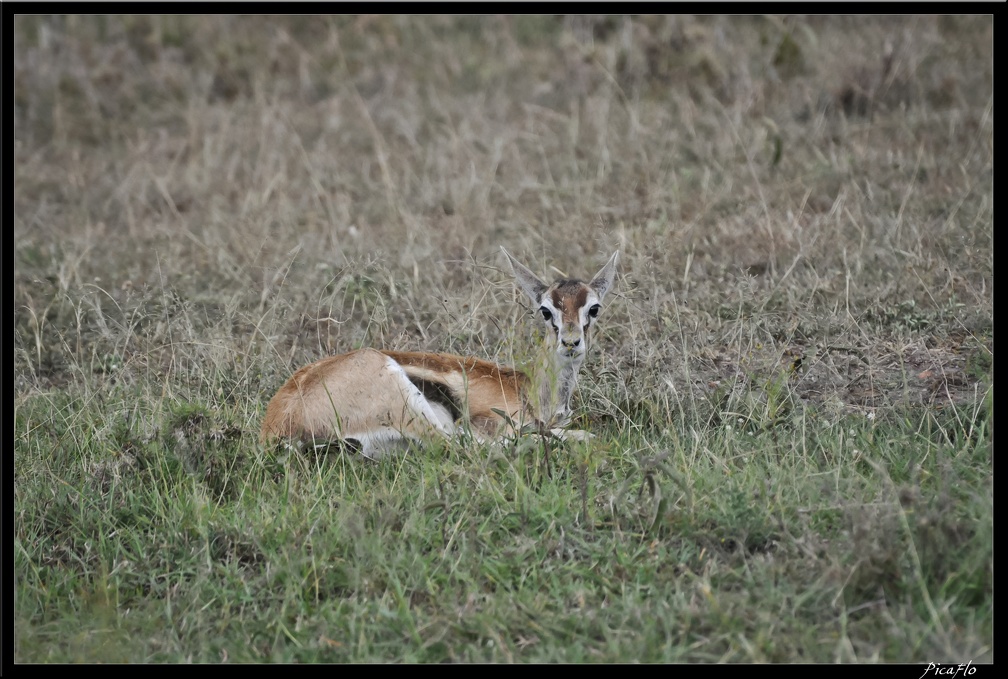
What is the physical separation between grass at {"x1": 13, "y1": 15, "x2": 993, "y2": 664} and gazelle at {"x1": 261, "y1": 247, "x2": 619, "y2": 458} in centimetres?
14

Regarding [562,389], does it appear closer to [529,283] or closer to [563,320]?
[563,320]

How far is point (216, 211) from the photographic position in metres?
9.36

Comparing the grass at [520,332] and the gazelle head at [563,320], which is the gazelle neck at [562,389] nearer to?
the gazelle head at [563,320]

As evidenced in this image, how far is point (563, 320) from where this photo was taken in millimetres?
5371

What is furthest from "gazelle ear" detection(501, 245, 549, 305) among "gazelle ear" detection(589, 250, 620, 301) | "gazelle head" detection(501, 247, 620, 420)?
"gazelle ear" detection(589, 250, 620, 301)

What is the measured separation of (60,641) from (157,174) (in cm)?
726

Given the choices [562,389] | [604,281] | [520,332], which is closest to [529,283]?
[520,332]

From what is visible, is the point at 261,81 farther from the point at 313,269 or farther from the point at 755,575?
the point at 755,575

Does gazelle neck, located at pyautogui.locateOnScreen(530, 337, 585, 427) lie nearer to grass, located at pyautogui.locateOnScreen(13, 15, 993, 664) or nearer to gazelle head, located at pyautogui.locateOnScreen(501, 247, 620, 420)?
gazelle head, located at pyautogui.locateOnScreen(501, 247, 620, 420)

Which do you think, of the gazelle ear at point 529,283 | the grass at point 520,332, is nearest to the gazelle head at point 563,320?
the gazelle ear at point 529,283

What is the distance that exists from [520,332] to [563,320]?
0.92 ft

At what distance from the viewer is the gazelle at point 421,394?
5.19 metres

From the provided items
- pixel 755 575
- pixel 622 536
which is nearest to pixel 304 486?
pixel 622 536

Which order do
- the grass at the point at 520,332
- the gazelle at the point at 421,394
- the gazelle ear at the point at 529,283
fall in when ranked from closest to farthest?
the grass at the point at 520,332 → the gazelle at the point at 421,394 → the gazelle ear at the point at 529,283
